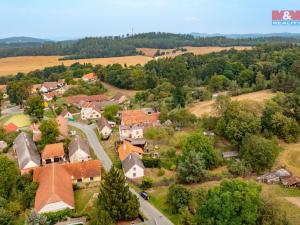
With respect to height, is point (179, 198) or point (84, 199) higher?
point (179, 198)

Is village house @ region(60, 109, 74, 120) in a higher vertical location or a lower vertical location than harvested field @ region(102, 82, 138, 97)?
lower

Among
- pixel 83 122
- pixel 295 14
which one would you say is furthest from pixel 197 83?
pixel 83 122

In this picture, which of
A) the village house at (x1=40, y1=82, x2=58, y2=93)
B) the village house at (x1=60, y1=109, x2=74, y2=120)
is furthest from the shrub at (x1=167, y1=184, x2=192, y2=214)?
the village house at (x1=40, y1=82, x2=58, y2=93)

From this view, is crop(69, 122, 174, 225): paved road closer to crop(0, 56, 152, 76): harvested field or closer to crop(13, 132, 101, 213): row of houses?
crop(13, 132, 101, 213): row of houses

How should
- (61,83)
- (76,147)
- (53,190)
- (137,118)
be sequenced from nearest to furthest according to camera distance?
(53,190)
(76,147)
(137,118)
(61,83)

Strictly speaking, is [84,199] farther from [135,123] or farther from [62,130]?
[135,123]

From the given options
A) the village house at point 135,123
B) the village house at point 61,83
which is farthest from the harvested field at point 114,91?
the village house at point 135,123

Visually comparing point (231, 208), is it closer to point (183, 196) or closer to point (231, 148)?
point (183, 196)

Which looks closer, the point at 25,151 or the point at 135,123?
the point at 25,151

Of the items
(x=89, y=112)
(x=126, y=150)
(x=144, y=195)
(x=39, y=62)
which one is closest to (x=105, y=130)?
(x=126, y=150)
